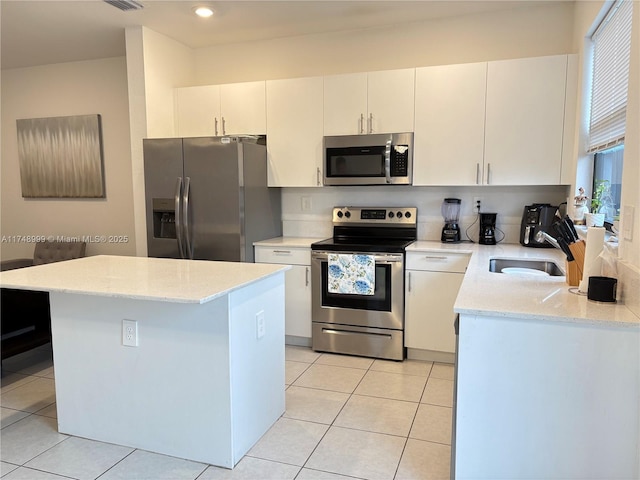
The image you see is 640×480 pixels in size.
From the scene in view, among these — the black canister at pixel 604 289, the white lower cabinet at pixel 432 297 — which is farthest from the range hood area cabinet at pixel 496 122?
the black canister at pixel 604 289

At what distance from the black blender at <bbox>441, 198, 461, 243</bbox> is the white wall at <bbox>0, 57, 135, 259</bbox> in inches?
124

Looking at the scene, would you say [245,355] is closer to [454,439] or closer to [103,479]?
[103,479]

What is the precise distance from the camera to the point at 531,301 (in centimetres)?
178

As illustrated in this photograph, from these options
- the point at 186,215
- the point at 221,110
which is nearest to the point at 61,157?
the point at 221,110

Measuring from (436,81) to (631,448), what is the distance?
103 inches

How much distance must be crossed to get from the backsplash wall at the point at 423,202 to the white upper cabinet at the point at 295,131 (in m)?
0.35

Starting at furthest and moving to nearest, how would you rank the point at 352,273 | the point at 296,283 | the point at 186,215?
the point at 296,283, the point at 186,215, the point at 352,273

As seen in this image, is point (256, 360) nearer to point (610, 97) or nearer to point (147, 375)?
point (147, 375)

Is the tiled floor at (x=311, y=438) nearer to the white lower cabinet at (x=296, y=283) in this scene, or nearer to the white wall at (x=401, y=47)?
the white lower cabinet at (x=296, y=283)

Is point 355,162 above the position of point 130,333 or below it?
above

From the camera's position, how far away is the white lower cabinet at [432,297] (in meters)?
3.24

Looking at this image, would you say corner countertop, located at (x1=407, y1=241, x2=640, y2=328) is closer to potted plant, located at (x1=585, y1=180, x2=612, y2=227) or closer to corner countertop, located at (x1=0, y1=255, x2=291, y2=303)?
potted plant, located at (x1=585, y1=180, x2=612, y2=227)

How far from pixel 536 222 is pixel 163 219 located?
Answer: 2867mm

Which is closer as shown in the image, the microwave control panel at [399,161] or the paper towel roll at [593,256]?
the paper towel roll at [593,256]
